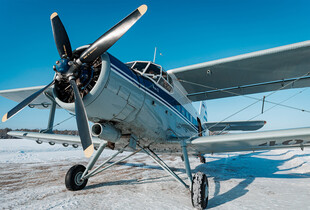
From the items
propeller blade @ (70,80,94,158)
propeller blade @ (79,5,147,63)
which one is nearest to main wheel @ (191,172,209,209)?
propeller blade @ (70,80,94,158)

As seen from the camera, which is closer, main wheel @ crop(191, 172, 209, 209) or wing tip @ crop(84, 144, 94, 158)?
wing tip @ crop(84, 144, 94, 158)

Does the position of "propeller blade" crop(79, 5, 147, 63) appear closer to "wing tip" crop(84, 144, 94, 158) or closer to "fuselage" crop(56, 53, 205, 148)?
"fuselage" crop(56, 53, 205, 148)

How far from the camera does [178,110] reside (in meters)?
6.07

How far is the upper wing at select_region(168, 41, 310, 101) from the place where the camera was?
5163 mm

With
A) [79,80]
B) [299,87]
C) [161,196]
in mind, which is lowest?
[161,196]

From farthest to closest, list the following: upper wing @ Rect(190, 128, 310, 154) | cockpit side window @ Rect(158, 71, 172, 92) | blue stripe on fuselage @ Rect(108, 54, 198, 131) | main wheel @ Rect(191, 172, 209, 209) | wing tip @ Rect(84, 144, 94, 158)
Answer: cockpit side window @ Rect(158, 71, 172, 92) < upper wing @ Rect(190, 128, 310, 154) < blue stripe on fuselage @ Rect(108, 54, 198, 131) < main wheel @ Rect(191, 172, 209, 209) < wing tip @ Rect(84, 144, 94, 158)

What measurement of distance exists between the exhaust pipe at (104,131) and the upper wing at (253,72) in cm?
315

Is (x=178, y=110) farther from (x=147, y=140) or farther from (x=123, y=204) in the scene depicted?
(x=123, y=204)

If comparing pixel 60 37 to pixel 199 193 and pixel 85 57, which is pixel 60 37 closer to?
pixel 85 57

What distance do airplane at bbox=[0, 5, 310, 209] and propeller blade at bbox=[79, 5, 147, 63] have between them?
0.02 m

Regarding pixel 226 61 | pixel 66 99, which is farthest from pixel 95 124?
pixel 226 61

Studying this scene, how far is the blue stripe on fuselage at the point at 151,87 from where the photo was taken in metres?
3.47

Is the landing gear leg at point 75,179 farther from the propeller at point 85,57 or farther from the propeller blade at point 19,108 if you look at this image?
the propeller at point 85,57

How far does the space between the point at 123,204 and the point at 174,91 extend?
3679mm
